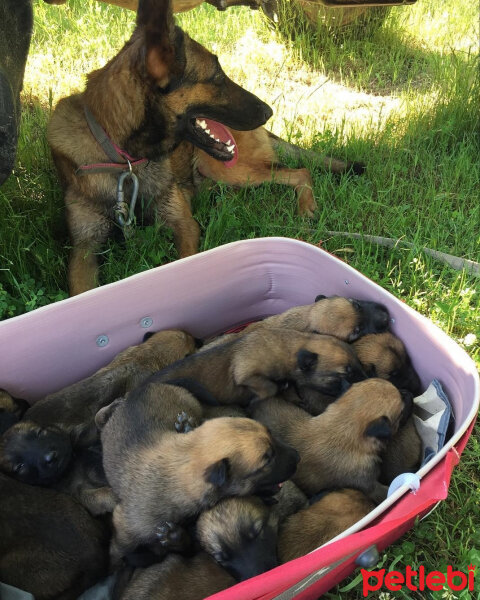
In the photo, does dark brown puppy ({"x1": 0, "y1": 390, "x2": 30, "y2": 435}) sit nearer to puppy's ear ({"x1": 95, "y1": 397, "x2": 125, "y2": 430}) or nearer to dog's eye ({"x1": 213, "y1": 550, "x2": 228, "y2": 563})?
puppy's ear ({"x1": 95, "y1": 397, "x2": 125, "y2": 430})

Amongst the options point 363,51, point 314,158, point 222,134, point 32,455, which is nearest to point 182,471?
point 32,455

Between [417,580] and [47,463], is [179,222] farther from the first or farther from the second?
[417,580]

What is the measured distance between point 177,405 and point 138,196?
1457mm

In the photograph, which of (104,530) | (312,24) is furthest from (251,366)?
(312,24)

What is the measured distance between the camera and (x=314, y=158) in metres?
4.03

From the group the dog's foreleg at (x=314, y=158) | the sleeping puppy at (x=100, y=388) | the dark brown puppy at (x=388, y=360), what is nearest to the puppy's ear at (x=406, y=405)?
the dark brown puppy at (x=388, y=360)

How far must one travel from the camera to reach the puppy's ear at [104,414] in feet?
7.74

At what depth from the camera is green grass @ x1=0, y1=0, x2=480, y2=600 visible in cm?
305

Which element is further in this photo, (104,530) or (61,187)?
(61,187)

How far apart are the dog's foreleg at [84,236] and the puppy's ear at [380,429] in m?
1.70

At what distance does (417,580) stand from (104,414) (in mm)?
1316

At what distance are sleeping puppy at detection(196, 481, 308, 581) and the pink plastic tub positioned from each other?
188mm

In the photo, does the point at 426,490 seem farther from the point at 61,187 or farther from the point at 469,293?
the point at 61,187

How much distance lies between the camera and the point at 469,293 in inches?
117
